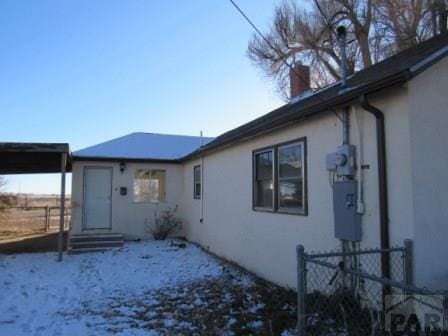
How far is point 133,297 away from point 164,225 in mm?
7367

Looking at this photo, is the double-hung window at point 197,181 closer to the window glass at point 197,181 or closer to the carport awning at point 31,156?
the window glass at point 197,181

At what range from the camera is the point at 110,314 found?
5211 millimetres

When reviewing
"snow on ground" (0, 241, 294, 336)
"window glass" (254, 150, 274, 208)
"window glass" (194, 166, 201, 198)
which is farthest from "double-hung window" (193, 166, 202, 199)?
"window glass" (254, 150, 274, 208)

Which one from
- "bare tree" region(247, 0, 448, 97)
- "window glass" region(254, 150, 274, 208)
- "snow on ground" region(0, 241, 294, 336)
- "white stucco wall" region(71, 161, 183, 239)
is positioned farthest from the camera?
"bare tree" region(247, 0, 448, 97)

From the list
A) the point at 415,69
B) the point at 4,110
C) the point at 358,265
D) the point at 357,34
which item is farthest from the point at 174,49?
the point at 4,110

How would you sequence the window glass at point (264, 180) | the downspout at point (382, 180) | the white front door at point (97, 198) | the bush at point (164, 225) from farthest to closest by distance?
1. the bush at point (164, 225)
2. the white front door at point (97, 198)
3. the window glass at point (264, 180)
4. the downspout at point (382, 180)

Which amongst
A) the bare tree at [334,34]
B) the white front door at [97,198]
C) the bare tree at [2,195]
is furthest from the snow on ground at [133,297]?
the bare tree at [2,195]

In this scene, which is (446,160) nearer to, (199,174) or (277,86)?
(199,174)

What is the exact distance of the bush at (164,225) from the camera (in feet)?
43.6

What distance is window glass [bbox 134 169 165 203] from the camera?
1341 centimetres

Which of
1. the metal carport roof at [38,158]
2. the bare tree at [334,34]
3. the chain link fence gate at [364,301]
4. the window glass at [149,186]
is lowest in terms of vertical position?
the chain link fence gate at [364,301]

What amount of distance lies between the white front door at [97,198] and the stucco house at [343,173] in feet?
11.7

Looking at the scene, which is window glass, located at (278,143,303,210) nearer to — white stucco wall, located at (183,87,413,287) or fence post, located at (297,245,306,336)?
white stucco wall, located at (183,87,413,287)

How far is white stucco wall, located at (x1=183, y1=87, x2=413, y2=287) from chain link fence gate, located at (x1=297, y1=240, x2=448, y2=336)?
28 cm
